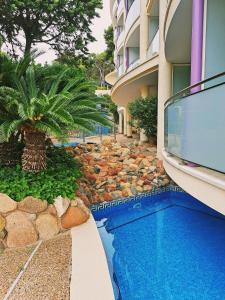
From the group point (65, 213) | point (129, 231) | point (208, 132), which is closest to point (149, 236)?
point (129, 231)

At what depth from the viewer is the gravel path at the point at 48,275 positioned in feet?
11.9

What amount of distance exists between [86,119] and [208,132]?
10.5 feet

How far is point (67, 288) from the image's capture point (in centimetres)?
372

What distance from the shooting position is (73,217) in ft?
18.7

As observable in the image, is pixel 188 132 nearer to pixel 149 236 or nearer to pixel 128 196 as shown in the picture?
pixel 149 236

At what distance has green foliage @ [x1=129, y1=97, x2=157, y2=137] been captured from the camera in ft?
39.8

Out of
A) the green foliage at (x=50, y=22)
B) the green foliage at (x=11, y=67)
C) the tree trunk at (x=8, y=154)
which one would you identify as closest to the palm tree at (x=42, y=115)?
the green foliage at (x=11, y=67)

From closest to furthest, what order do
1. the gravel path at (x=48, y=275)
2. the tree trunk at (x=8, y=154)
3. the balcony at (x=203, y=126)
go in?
the balcony at (x=203, y=126)
the gravel path at (x=48, y=275)
the tree trunk at (x=8, y=154)

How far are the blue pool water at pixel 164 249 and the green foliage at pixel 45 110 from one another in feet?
8.89

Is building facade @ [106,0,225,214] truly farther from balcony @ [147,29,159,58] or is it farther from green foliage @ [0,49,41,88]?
green foliage @ [0,49,41,88]

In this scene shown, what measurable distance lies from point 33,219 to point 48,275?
1586mm

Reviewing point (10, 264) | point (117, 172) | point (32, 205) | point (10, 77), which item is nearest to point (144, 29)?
point (117, 172)

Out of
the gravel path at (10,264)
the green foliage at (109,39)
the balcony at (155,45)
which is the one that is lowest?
the gravel path at (10,264)

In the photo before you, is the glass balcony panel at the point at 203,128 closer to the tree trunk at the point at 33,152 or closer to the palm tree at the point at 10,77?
the tree trunk at the point at 33,152
